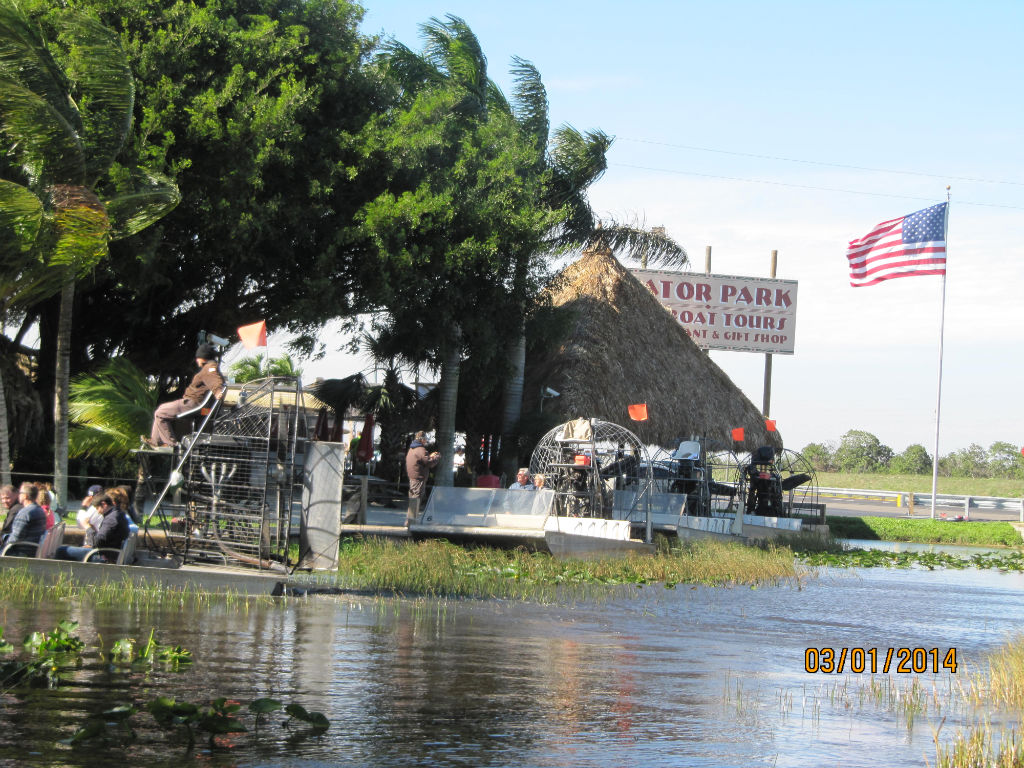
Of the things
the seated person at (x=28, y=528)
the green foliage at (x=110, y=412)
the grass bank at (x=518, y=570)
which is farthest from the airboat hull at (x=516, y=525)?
the seated person at (x=28, y=528)

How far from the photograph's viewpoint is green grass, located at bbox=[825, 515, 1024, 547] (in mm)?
36969

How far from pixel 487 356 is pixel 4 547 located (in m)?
14.3

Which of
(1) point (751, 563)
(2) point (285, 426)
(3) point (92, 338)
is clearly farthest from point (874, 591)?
(3) point (92, 338)

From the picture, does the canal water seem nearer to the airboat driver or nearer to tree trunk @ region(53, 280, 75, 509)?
the airboat driver

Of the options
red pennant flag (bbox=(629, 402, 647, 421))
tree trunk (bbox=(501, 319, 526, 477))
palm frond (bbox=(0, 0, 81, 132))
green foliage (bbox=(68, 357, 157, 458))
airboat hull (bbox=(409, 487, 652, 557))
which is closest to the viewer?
palm frond (bbox=(0, 0, 81, 132))

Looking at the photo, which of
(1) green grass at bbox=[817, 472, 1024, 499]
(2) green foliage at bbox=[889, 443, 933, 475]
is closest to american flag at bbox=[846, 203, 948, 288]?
(1) green grass at bbox=[817, 472, 1024, 499]

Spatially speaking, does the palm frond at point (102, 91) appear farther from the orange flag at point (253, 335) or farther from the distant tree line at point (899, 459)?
the distant tree line at point (899, 459)

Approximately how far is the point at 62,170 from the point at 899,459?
84.3 metres

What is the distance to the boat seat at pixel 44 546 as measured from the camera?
14336 mm

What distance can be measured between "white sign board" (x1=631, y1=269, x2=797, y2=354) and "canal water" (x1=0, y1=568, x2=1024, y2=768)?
104ft

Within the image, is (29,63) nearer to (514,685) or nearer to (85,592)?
(85,592)

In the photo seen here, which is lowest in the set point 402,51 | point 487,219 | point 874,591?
point 874,591

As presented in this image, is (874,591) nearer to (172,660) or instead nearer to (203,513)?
(203,513)

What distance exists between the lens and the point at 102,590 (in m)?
14.0
